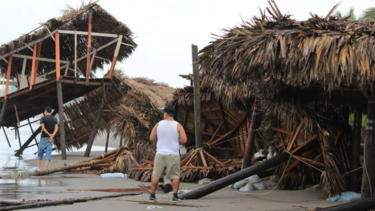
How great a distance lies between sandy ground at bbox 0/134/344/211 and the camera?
270 inches

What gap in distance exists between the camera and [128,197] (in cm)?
805

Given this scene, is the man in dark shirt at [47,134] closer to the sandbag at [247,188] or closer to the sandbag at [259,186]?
the sandbag at [247,188]

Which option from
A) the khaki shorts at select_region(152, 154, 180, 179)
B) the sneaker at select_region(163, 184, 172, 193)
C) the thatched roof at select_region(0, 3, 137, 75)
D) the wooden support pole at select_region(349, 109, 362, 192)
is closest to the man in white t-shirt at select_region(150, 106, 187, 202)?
the khaki shorts at select_region(152, 154, 180, 179)

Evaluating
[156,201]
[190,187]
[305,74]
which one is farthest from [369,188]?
[190,187]

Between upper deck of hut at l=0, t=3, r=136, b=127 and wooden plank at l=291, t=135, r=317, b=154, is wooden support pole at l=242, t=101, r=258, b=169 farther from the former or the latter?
upper deck of hut at l=0, t=3, r=136, b=127

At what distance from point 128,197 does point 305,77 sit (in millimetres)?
3454

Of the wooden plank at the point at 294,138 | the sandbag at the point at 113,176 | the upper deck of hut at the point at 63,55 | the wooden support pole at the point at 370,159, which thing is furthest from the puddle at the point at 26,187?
the upper deck of hut at the point at 63,55

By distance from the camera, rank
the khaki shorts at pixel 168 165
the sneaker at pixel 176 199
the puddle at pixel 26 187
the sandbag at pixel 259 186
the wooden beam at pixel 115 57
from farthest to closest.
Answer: the wooden beam at pixel 115 57 < the sandbag at pixel 259 186 < the puddle at pixel 26 187 < the khaki shorts at pixel 168 165 < the sneaker at pixel 176 199

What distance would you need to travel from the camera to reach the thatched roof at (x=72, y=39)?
15.9 meters

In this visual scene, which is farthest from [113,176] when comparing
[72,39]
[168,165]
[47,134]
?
[72,39]

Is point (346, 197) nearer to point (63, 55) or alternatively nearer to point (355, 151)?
point (355, 151)

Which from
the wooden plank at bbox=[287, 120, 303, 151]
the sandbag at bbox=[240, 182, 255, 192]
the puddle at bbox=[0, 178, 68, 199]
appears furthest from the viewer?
the sandbag at bbox=[240, 182, 255, 192]

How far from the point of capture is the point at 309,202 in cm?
749

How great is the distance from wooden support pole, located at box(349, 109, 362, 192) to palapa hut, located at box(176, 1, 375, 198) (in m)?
0.02
